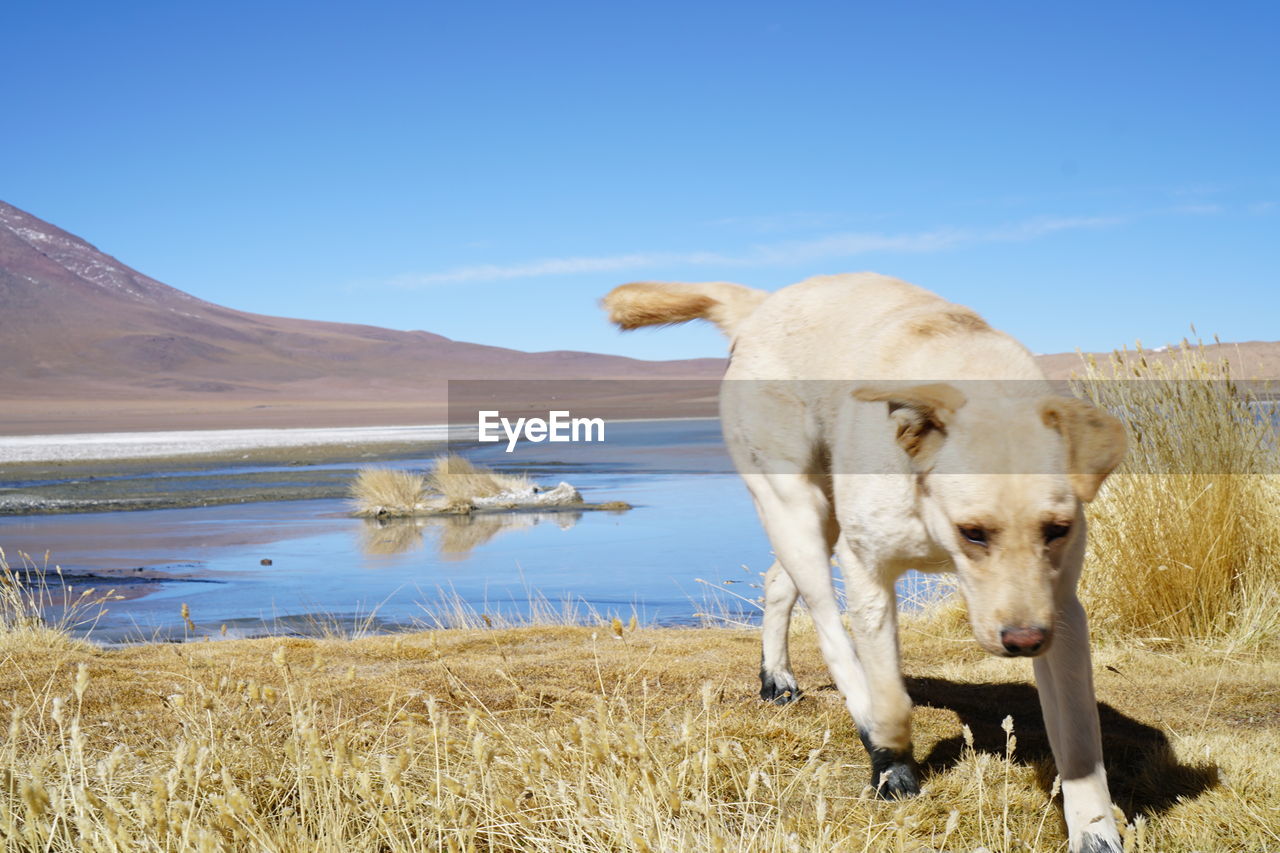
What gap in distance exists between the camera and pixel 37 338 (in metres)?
158

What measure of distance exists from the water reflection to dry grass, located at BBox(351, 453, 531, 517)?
0.61 metres

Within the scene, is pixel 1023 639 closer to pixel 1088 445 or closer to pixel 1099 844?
pixel 1088 445

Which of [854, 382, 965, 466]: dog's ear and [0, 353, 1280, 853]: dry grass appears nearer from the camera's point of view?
[0, 353, 1280, 853]: dry grass

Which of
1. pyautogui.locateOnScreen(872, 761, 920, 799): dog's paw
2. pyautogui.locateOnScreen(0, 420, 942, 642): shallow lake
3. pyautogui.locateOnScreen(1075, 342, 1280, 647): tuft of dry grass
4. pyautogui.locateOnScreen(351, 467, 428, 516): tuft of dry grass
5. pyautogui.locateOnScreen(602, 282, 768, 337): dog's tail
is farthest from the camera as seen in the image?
pyautogui.locateOnScreen(351, 467, 428, 516): tuft of dry grass

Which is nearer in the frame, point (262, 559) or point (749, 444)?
point (749, 444)

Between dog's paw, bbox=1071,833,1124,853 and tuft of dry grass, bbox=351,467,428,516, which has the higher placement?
dog's paw, bbox=1071,833,1124,853

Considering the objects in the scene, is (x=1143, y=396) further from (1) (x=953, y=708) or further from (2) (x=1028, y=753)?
(2) (x=1028, y=753)

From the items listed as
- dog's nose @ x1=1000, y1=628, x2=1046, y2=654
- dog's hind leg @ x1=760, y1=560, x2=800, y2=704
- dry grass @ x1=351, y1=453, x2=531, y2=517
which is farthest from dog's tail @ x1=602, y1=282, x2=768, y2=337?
dry grass @ x1=351, y1=453, x2=531, y2=517

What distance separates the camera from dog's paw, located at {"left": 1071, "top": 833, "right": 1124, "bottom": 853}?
309cm

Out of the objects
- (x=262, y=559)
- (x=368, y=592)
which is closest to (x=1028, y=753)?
(x=368, y=592)

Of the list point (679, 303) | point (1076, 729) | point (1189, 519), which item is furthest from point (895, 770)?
point (1189, 519)

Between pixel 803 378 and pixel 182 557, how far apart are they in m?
13.0

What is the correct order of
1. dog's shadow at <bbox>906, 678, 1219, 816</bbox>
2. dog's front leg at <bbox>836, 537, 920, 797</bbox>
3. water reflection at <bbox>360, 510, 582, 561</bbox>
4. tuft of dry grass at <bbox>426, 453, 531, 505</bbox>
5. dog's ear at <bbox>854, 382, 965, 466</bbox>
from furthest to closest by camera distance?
1. tuft of dry grass at <bbox>426, 453, 531, 505</bbox>
2. water reflection at <bbox>360, 510, 582, 561</bbox>
3. dog's shadow at <bbox>906, 678, 1219, 816</bbox>
4. dog's front leg at <bbox>836, 537, 920, 797</bbox>
5. dog's ear at <bbox>854, 382, 965, 466</bbox>

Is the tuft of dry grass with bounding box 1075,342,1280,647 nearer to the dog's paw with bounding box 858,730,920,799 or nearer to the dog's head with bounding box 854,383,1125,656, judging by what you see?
the dog's paw with bounding box 858,730,920,799
